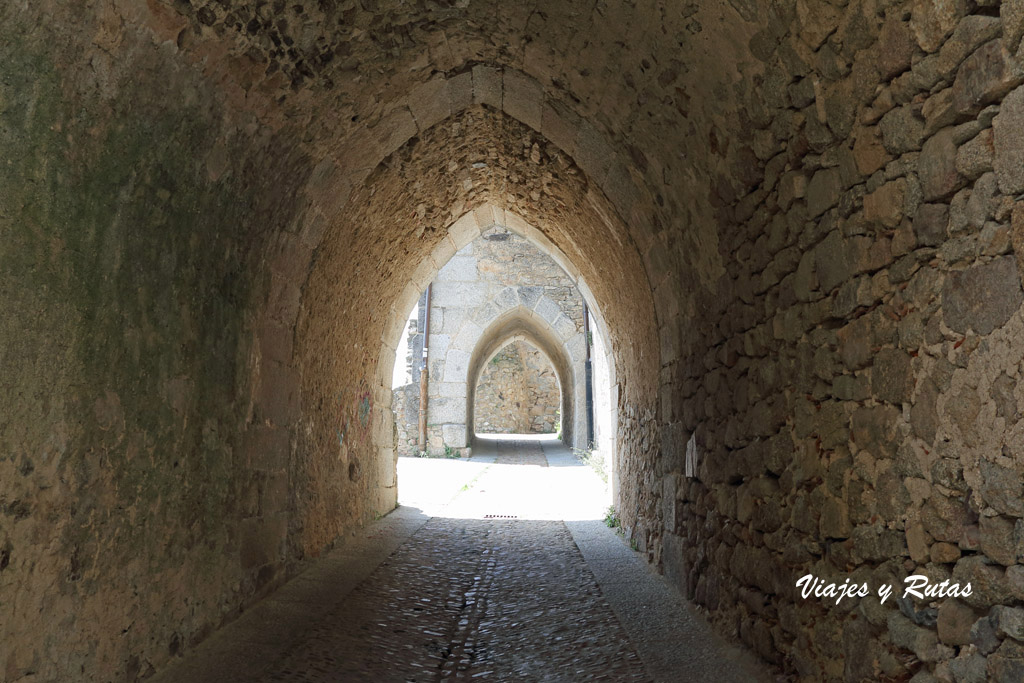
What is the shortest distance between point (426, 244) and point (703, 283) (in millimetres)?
3326

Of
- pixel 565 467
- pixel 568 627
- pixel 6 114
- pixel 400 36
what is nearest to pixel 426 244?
pixel 400 36

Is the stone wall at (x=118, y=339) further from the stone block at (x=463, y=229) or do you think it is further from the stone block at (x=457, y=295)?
the stone block at (x=457, y=295)

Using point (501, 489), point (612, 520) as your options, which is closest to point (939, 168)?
point (612, 520)

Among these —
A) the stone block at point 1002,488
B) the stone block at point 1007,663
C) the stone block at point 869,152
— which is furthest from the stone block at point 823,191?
the stone block at point 1007,663

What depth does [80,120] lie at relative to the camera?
214cm

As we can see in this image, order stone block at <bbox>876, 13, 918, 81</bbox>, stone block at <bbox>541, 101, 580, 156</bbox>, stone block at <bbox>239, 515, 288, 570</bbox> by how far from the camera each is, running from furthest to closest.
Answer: stone block at <bbox>541, 101, 580, 156</bbox>
stone block at <bbox>239, 515, 288, 570</bbox>
stone block at <bbox>876, 13, 918, 81</bbox>

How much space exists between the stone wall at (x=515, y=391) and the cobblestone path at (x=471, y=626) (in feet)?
67.3

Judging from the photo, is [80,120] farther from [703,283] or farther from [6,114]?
[703,283]

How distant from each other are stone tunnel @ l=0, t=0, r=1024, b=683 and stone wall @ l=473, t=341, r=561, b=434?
69.5ft

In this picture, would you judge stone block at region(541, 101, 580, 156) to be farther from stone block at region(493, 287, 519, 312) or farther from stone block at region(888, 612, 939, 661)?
stone block at region(493, 287, 519, 312)

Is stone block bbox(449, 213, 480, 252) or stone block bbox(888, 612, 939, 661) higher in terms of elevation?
stone block bbox(449, 213, 480, 252)

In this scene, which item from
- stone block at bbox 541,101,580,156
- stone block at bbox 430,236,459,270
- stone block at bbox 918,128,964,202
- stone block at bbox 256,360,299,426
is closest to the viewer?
stone block at bbox 918,128,964,202

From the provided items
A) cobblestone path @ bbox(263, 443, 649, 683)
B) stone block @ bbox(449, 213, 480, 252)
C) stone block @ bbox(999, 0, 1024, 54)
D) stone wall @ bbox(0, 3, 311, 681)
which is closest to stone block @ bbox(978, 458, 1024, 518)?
stone block @ bbox(999, 0, 1024, 54)

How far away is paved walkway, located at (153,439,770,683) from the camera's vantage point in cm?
277
